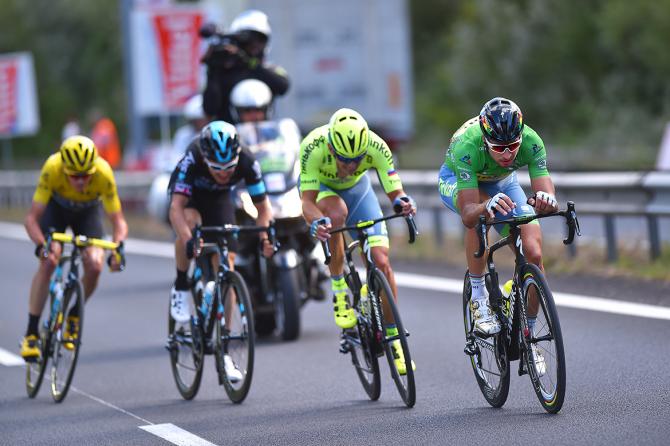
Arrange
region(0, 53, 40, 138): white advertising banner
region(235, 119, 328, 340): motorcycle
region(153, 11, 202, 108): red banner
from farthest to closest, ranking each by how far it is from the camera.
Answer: region(0, 53, 40, 138): white advertising banner
region(153, 11, 202, 108): red banner
region(235, 119, 328, 340): motorcycle

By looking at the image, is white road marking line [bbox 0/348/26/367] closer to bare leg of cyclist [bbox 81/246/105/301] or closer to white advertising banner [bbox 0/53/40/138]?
bare leg of cyclist [bbox 81/246/105/301]

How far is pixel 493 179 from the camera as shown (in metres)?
9.09

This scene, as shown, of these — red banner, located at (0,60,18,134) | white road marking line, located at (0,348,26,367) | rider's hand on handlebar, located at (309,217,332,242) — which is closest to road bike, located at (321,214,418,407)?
rider's hand on handlebar, located at (309,217,332,242)

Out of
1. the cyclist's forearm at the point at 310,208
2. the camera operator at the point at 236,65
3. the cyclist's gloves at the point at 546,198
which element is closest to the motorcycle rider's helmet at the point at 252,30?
the camera operator at the point at 236,65

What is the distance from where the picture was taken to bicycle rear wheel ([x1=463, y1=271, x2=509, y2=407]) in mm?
8719

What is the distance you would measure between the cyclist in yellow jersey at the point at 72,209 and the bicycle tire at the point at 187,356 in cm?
68

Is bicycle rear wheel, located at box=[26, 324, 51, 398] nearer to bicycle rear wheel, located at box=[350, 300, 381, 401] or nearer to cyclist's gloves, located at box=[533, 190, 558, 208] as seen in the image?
bicycle rear wheel, located at box=[350, 300, 381, 401]

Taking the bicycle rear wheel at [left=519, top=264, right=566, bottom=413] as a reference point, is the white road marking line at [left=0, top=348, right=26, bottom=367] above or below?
below

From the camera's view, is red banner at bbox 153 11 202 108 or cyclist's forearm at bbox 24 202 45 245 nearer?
cyclist's forearm at bbox 24 202 45 245

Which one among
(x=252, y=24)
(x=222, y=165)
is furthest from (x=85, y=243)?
(x=252, y=24)


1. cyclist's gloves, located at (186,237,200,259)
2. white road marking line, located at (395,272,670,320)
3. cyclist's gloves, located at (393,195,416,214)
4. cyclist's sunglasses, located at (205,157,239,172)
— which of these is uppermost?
cyclist's sunglasses, located at (205,157,239,172)

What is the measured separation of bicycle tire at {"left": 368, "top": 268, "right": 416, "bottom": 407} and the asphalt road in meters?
0.12

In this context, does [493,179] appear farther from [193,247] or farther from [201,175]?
[201,175]

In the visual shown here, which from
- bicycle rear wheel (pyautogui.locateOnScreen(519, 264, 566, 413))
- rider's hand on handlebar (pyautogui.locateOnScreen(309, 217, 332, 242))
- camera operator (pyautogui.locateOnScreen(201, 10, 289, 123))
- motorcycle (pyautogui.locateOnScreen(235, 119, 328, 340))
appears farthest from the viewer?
camera operator (pyautogui.locateOnScreen(201, 10, 289, 123))
